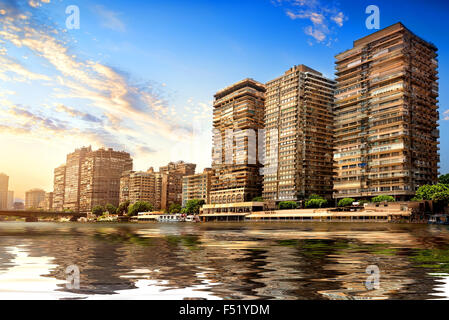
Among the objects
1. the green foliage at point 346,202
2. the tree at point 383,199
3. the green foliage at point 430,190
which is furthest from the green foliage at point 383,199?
the green foliage at point 346,202

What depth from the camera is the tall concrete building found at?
6644 inches

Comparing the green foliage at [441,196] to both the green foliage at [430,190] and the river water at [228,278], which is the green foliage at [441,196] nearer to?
the green foliage at [430,190]

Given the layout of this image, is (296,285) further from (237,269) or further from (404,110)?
(404,110)

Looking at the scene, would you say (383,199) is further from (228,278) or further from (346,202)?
(228,278)

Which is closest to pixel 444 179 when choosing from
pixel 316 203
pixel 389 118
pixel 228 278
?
pixel 389 118

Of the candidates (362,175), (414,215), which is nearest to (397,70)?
(362,175)

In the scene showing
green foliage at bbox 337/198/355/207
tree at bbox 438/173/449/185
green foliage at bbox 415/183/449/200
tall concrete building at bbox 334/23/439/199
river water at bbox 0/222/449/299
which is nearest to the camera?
river water at bbox 0/222/449/299

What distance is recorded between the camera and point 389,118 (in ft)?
568

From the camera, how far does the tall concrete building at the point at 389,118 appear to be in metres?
169

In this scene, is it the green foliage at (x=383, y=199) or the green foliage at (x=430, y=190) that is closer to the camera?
the green foliage at (x=430, y=190)

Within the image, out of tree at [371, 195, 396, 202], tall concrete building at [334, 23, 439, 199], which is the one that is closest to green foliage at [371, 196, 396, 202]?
tree at [371, 195, 396, 202]

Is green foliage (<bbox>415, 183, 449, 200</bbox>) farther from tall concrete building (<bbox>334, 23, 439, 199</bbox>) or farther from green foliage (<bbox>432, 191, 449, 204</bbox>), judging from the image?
tall concrete building (<bbox>334, 23, 439, 199</bbox>)

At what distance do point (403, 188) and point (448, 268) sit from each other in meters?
157
